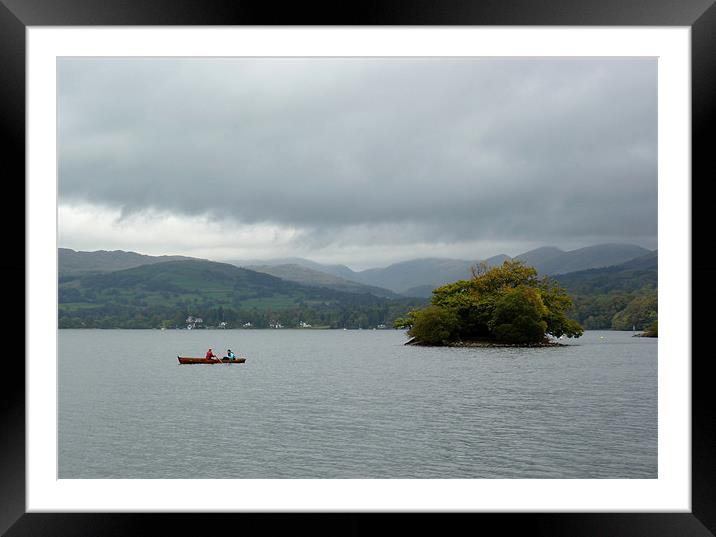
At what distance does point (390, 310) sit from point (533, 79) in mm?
25035

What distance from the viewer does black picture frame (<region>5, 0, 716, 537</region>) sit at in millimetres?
2246

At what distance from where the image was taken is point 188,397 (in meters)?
24.9

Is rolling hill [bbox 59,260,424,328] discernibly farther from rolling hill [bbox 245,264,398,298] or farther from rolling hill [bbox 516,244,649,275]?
rolling hill [bbox 516,244,649,275]

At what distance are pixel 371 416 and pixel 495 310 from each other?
16360 mm

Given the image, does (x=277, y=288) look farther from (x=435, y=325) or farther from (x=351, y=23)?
(x=351, y=23)

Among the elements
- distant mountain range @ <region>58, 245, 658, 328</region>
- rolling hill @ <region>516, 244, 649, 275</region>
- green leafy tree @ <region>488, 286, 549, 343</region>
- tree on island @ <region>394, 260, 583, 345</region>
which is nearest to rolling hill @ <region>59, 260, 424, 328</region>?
distant mountain range @ <region>58, 245, 658, 328</region>

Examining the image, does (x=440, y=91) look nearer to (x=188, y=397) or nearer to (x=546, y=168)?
(x=546, y=168)

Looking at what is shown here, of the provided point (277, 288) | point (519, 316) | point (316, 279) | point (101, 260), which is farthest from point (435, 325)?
point (101, 260)

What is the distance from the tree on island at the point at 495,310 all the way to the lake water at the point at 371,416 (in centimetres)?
126

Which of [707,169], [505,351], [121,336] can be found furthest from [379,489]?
[121,336]

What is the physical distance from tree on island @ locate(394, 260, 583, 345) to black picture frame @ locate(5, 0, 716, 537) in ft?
106

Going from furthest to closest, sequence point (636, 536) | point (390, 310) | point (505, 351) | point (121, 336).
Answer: point (121, 336) → point (390, 310) → point (505, 351) → point (636, 536)

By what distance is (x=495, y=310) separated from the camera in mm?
34406

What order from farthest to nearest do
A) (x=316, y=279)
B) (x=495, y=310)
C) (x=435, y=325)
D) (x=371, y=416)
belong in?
1. (x=316, y=279)
2. (x=435, y=325)
3. (x=495, y=310)
4. (x=371, y=416)
